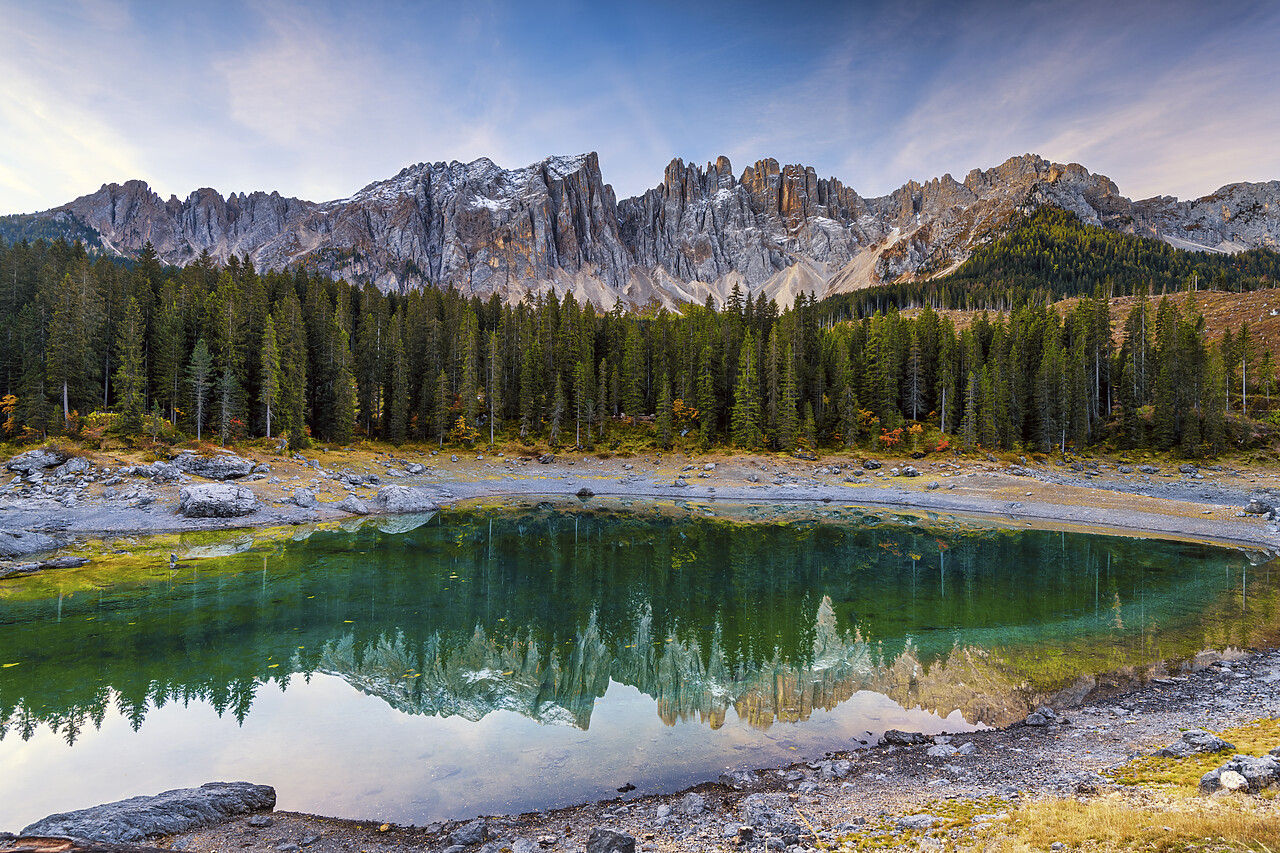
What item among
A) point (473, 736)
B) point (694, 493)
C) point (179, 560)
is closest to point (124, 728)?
point (473, 736)

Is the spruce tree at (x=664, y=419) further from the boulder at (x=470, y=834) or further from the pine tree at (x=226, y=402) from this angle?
the boulder at (x=470, y=834)

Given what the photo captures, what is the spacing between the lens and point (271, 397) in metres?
52.8

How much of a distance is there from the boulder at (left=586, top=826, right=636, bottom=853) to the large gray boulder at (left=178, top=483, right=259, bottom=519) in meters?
37.9

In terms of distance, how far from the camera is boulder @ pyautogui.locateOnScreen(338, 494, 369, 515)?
41.1m

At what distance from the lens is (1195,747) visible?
9.87 metres

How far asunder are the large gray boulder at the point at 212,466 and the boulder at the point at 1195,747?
167 ft

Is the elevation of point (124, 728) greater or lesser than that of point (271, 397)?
lesser

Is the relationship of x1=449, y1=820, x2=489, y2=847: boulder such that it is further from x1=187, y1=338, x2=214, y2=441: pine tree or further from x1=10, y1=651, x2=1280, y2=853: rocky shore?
x1=187, y1=338, x2=214, y2=441: pine tree

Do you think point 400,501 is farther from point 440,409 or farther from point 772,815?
point 772,815

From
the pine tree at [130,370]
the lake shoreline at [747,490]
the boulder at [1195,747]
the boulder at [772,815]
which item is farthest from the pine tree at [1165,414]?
the pine tree at [130,370]

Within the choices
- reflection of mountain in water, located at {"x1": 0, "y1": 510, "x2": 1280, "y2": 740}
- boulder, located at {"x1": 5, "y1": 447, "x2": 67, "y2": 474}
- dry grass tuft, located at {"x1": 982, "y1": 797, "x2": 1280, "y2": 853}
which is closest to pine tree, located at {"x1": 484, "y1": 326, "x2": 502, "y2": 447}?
boulder, located at {"x1": 5, "y1": 447, "x2": 67, "y2": 474}

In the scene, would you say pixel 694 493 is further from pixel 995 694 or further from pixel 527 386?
pixel 995 694

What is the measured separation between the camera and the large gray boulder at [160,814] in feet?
24.7

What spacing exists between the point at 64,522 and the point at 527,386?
48.5m
